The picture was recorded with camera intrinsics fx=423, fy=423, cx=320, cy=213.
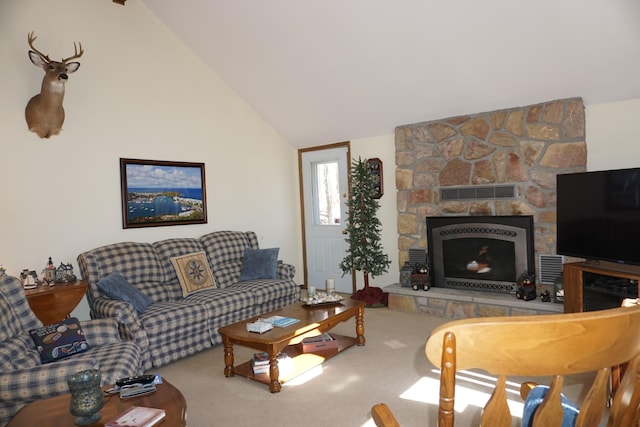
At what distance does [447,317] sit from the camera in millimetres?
4590

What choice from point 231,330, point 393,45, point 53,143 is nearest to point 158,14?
point 53,143

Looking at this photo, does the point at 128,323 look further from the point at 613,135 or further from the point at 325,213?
the point at 613,135

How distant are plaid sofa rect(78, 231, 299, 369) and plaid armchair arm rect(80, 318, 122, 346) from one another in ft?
1.10

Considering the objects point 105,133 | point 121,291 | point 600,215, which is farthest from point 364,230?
point 105,133

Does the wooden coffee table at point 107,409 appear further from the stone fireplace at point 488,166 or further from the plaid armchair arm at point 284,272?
the stone fireplace at point 488,166

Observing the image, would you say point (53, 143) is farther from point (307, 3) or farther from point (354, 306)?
point (354, 306)

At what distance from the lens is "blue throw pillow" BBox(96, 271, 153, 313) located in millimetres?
3539

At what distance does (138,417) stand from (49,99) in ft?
10.2

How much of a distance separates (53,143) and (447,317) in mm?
4323

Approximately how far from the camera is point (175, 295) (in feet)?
14.0

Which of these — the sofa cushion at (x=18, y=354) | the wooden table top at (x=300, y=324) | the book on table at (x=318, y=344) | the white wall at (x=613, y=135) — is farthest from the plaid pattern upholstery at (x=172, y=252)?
the white wall at (x=613, y=135)

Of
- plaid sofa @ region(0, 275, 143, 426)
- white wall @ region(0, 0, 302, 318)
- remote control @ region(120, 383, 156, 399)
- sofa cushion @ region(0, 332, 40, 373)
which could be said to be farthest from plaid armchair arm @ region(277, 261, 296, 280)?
remote control @ region(120, 383, 156, 399)

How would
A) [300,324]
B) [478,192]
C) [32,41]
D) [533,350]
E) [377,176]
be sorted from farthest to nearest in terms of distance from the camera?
1. [377,176]
2. [478,192]
3. [32,41]
4. [300,324]
5. [533,350]

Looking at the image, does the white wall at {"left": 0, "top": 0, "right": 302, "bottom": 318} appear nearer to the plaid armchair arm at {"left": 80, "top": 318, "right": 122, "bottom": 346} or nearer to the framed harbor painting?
the framed harbor painting
